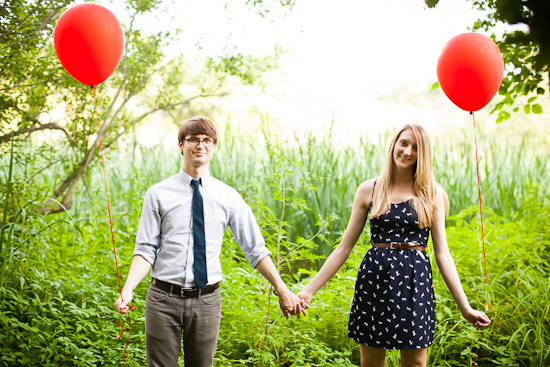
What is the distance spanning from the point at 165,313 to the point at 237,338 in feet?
4.16

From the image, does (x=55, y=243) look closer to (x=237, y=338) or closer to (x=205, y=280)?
(x=237, y=338)

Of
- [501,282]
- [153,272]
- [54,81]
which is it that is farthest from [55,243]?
[501,282]

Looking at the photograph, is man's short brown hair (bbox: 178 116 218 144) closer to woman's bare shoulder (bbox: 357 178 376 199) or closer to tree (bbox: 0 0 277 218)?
woman's bare shoulder (bbox: 357 178 376 199)

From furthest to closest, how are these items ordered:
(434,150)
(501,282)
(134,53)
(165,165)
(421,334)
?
(434,150)
(165,165)
(134,53)
(501,282)
(421,334)

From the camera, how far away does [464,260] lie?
3953 millimetres

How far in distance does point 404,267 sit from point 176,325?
105 centimetres

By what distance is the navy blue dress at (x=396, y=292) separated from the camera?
2369mm

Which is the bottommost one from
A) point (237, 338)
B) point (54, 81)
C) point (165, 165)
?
point (237, 338)

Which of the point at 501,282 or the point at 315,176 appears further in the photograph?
the point at 315,176

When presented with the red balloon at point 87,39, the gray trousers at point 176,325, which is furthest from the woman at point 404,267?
the red balloon at point 87,39

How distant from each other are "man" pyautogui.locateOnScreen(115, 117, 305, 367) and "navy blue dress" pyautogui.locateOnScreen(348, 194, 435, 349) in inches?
27.2

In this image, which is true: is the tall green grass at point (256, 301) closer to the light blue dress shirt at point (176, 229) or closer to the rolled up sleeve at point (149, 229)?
the light blue dress shirt at point (176, 229)

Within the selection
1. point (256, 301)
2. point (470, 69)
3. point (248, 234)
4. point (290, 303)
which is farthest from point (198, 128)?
point (256, 301)

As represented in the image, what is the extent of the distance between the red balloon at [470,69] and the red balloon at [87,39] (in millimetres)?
1772
